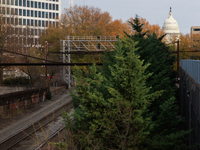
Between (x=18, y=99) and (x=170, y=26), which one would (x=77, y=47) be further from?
(x=170, y=26)

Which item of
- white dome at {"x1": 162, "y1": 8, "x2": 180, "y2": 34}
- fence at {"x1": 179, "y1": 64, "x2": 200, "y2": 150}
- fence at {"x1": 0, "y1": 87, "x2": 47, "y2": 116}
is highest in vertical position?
white dome at {"x1": 162, "y1": 8, "x2": 180, "y2": 34}

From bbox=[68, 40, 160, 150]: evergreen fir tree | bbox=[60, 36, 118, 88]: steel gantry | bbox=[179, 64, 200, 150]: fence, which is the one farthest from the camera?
bbox=[60, 36, 118, 88]: steel gantry

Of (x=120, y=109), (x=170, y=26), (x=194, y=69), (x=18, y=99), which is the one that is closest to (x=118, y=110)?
(x=120, y=109)

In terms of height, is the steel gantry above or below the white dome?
below

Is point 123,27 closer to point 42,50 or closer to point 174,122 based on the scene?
point 42,50

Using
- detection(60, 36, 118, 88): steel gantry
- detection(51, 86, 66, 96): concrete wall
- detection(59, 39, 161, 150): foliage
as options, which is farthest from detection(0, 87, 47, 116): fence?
detection(59, 39, 161, 150): foliage

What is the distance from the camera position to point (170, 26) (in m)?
128

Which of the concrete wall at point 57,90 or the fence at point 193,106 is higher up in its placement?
the fence at point 193,106

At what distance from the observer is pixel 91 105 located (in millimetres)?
9586

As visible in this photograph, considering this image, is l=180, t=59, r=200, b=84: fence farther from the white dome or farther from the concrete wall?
the white dome

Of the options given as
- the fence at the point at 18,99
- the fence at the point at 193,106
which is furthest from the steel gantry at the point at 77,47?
the fence at the point at 193,106

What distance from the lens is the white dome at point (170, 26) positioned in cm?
12738

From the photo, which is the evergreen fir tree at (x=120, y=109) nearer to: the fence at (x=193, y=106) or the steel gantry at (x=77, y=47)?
the fence at (x=193, y=106)

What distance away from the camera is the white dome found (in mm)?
127375
